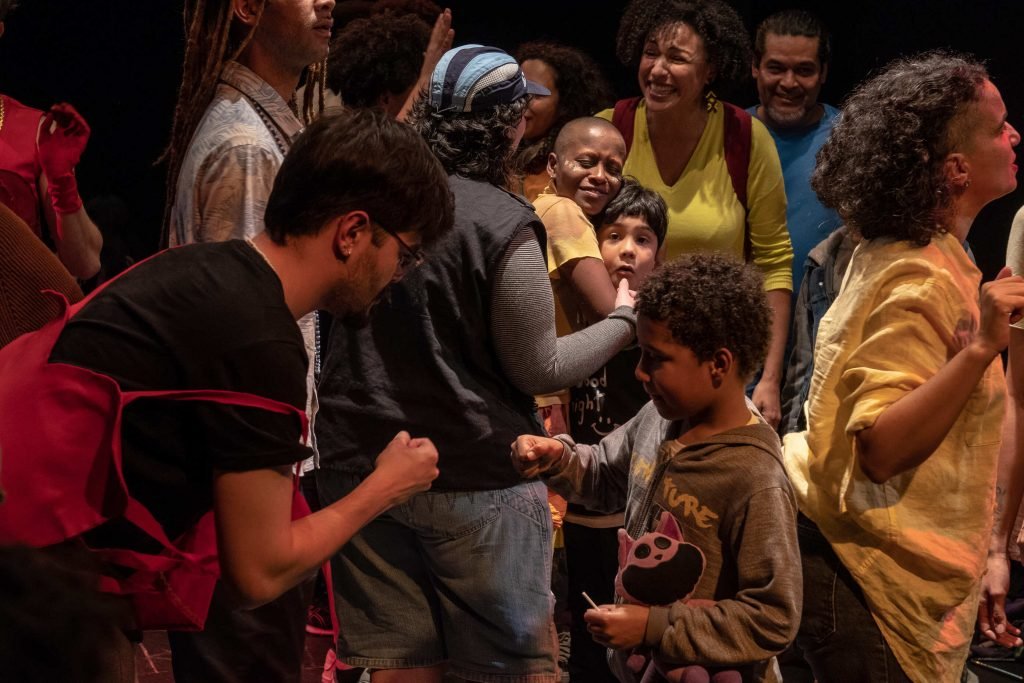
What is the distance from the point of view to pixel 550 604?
8.34 ft

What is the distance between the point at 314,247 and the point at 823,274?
1.95 meters

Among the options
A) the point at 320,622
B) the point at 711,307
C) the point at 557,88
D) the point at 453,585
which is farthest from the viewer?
the point at 557,88

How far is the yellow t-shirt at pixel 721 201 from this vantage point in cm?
372

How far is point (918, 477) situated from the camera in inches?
91.0

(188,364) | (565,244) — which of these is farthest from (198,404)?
(565,244)

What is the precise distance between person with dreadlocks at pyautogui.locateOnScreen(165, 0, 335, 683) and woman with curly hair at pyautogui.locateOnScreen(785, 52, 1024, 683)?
0.98m

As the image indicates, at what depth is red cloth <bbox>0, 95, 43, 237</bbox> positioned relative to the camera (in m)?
2.74

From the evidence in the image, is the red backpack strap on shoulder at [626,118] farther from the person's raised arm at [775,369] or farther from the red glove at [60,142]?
the red glove at [60,142]

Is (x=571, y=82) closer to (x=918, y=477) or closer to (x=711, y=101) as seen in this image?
(x=711, y=101)

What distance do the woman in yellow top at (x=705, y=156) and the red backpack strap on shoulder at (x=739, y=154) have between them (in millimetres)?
12

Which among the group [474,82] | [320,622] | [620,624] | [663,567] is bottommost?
[320,622]

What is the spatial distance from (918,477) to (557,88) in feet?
7.40

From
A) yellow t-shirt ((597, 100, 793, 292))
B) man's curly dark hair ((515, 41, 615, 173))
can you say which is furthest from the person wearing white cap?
man's curly dark hair ((515, 41, 615, 173))

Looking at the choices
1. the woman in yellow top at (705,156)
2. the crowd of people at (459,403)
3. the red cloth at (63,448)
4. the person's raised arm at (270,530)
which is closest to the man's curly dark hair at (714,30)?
the woman in yellow top at (705,156)
